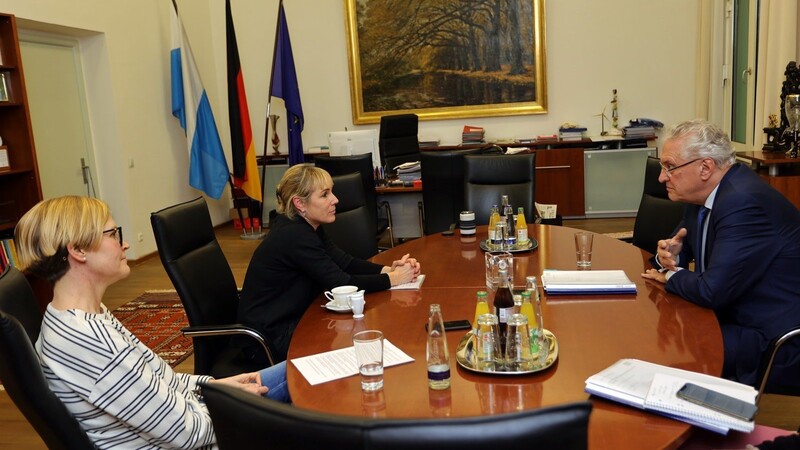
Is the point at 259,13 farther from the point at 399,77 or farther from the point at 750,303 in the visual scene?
the point at 750,303

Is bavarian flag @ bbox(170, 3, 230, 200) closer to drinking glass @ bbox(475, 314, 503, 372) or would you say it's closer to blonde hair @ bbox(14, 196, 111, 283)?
blonde hair @ bbox(14, 196, 111, 283)

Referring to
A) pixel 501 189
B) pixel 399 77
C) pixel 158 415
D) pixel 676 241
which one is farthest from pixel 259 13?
pixel 158 415

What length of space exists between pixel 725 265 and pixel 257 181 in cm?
588

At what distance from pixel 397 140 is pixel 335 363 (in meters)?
4.77

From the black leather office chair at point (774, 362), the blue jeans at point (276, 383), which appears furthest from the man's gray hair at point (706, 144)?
the blue jeans at point (276, 383)

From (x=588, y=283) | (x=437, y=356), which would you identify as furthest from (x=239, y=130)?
(x=437, y=356)

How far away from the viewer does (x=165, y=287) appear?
5312mm

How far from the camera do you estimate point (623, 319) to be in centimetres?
185

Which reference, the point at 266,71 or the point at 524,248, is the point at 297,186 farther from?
the point at 266,71

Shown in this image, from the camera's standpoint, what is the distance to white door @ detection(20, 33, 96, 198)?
5184 mm

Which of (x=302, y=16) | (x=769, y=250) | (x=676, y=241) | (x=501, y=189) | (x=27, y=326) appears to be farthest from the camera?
(x=302, y=16)

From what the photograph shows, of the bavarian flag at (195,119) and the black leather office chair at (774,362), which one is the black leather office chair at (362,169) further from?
the black leather office chair at (774,362)

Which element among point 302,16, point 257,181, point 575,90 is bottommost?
point 257,181

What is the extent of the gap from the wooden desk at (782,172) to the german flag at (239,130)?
16.4ft
